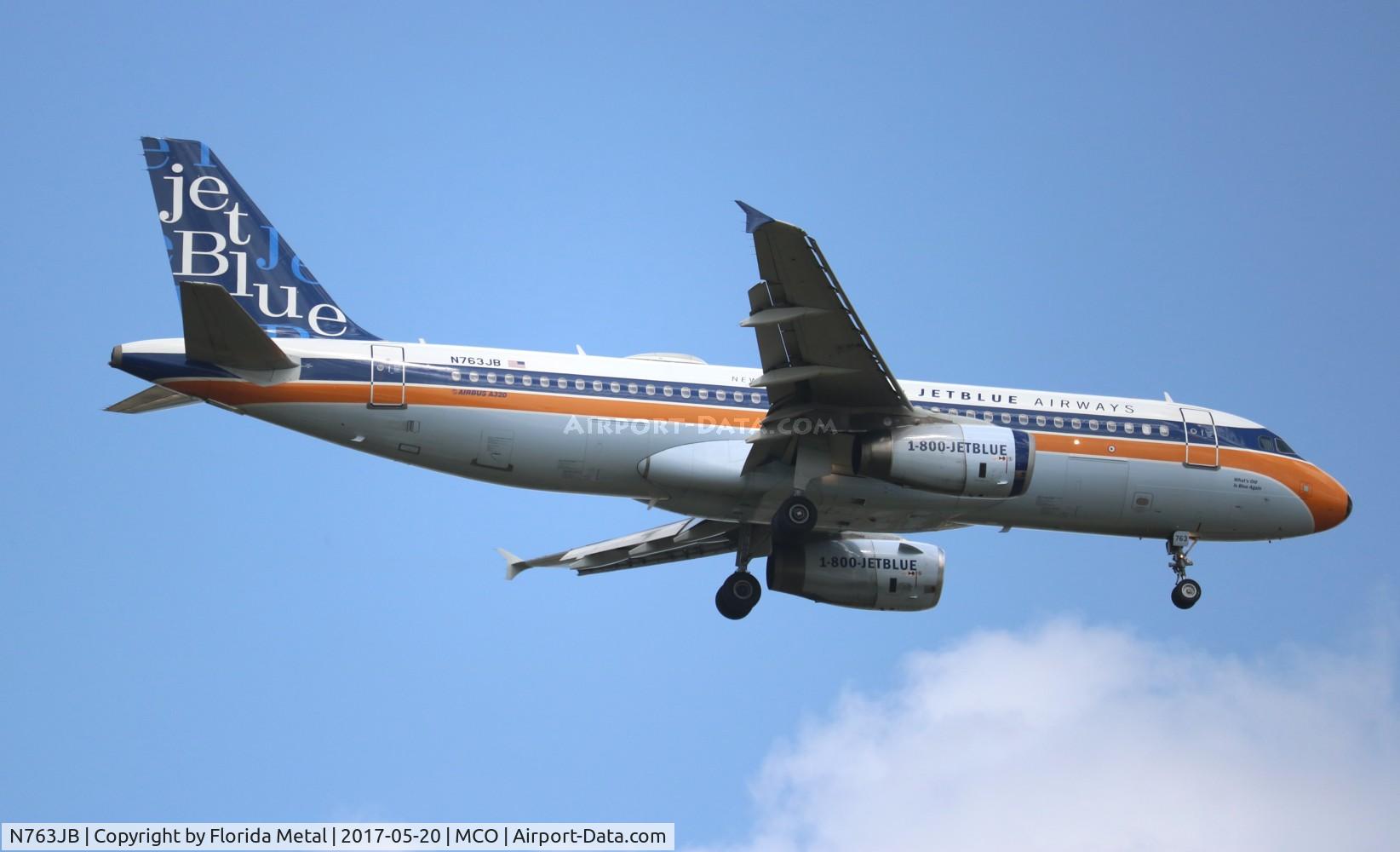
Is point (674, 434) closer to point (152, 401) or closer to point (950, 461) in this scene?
point (950, 461)

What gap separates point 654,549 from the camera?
32156 mm

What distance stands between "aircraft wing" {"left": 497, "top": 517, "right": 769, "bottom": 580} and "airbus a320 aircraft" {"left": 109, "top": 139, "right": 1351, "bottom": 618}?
2096 millimetres

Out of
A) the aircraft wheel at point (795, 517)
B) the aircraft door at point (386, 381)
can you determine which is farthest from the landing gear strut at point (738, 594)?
the aircraft door at point (386, 381)

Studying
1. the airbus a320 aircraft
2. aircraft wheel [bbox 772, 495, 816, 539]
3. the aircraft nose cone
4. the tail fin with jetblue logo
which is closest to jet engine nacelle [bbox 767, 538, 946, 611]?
the airbus a320 aircraft

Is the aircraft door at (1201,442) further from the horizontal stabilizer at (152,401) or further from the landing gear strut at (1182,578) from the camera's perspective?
the horizontal stabilizer at (152,401)

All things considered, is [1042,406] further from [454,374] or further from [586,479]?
[454,374]

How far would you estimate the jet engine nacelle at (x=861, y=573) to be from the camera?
30.0 metres

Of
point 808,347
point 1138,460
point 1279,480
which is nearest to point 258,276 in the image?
point 808,347

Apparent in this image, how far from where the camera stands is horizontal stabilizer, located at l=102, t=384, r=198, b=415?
26.0 meters

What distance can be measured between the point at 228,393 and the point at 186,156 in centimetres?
532

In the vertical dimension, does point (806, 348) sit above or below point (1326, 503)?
above

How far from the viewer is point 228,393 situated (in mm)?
25359

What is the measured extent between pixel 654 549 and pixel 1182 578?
10625 millimetres

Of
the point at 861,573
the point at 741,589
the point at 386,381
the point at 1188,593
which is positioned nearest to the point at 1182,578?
the point at 1188,593
